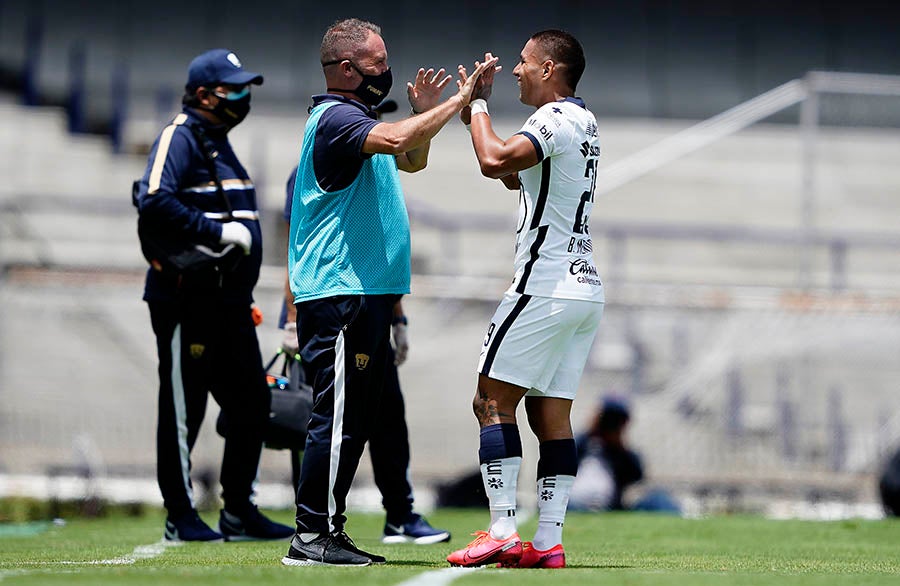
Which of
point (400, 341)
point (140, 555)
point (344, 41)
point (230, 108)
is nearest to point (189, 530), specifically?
point (140, 555)

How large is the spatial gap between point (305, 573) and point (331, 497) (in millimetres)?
581

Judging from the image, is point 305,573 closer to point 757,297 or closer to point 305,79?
point 757,297

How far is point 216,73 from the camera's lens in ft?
23.2

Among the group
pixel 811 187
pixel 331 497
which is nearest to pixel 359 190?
pixel 331 497

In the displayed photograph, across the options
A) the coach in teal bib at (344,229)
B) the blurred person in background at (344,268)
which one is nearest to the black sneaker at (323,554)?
the blurred person in background at (344,268)

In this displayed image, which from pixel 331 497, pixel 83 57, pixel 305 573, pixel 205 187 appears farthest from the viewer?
pixel 83 57

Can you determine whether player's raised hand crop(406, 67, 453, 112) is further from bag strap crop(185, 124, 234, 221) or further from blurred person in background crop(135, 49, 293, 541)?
bag strap crop(185, 124, 234, 221)

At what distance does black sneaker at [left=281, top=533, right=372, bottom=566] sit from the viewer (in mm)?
5324

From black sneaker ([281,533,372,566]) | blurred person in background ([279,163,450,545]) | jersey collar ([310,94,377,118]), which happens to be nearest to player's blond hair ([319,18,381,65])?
jersey collar ([310,94,377,118])

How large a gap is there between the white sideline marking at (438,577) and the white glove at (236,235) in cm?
223

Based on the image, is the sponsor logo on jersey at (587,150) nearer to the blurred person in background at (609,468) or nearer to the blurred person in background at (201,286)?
the blurred person in background at (201,286)

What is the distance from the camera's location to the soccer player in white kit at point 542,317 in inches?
211

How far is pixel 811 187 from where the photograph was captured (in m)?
12.7

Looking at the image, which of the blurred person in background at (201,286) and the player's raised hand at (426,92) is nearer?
the player's raised hand at (426,92)
